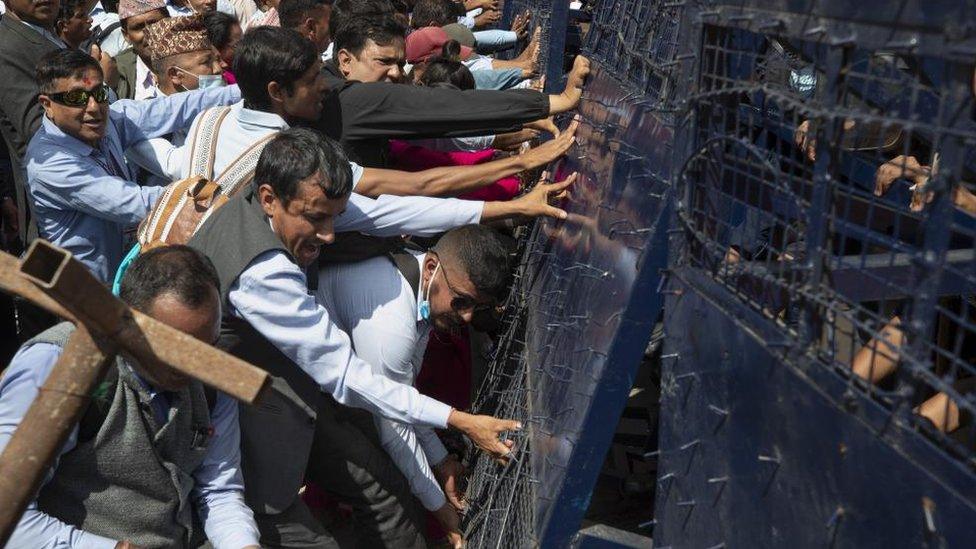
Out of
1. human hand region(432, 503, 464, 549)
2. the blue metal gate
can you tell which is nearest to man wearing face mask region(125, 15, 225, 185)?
the blue metal gate

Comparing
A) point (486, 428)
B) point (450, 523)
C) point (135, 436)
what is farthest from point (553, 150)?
point (135, 436)

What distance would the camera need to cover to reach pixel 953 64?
139cm

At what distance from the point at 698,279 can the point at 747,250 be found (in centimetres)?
84

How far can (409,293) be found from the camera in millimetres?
3572

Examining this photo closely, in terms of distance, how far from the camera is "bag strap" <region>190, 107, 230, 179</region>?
149 inches

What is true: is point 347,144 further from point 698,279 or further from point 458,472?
point 698,279

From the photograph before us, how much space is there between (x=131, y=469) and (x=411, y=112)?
5.42 ft

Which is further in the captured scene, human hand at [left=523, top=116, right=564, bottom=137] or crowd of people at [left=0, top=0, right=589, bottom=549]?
human hand at [left=523, top=116, right=564, bottom=137]

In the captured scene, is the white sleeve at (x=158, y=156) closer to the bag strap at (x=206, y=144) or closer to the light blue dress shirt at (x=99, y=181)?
the light blue dress shirt at (x=99, y=181)

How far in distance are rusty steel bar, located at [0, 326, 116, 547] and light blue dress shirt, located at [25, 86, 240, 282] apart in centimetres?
231

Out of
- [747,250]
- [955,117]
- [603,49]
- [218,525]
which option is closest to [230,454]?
[218,525]

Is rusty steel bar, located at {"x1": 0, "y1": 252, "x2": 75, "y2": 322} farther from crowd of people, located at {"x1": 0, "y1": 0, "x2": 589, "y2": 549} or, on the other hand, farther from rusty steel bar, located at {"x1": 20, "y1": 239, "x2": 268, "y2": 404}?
crowd of people, located at {"x1": 0, "y1": 0, "x2": 589, "y2": 549}

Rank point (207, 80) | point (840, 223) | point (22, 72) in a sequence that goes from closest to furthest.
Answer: point (840, 223) < point (22, 72) < point (207, 80)

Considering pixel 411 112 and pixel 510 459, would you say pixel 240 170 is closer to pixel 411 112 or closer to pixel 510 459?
pixel 411 112
